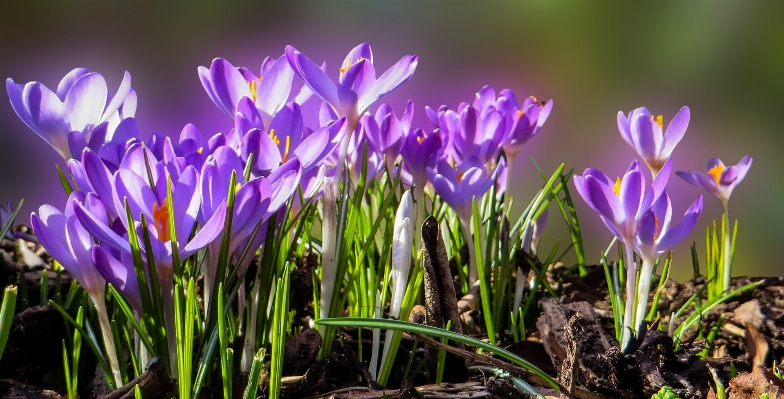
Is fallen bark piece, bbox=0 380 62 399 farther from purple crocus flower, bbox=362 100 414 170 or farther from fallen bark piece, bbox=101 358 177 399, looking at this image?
purple crocus flower, bbox=362 100 414 170

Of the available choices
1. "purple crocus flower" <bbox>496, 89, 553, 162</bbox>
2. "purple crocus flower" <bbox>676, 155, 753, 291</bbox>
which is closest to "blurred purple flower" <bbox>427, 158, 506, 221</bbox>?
"purple crocus flower" <bbox>496, 89, 553, 162</bbox>

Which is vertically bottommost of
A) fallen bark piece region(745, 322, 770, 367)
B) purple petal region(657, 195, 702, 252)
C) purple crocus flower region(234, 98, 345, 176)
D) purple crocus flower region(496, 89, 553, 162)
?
fallen bark piece region(745, 322, 770, 367)

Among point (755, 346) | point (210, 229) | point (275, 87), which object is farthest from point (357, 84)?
point (755, 346)

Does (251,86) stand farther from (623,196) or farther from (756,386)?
(756,386)

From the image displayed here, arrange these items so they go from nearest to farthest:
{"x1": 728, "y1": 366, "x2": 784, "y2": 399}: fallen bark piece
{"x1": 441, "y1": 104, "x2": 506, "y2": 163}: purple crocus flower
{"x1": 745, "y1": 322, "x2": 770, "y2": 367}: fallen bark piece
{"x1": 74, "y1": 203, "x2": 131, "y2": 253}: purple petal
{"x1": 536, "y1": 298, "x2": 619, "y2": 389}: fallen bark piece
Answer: {"x1": 74, "y1": 203, "x2": 131, "y2": 253}: purple petal < {"x1": 728, "y1": 366, "x2": 784, "y2": 399}: fallen bark piece < {"x1": 536, "y1": 298, "x2": 619, "y2": 389}: fallen bark piece < {"x1": 745, "y1": 322, "x2": 770, "y2": 367}: fallen bark piece < {"x1": 441, "y1": 104, "x2": 506, "y2": 163}: purple crocus flower

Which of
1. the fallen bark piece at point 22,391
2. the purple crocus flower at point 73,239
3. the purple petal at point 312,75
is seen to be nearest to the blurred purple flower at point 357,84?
the purple petal at point 312,75

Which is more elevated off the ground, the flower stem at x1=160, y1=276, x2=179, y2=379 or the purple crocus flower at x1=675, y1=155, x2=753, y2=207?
the purple crocus flower at x1=675, y1=155, x2=753, y2=207

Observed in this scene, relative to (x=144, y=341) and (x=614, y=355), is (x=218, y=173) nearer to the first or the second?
(x=144, y=341)
